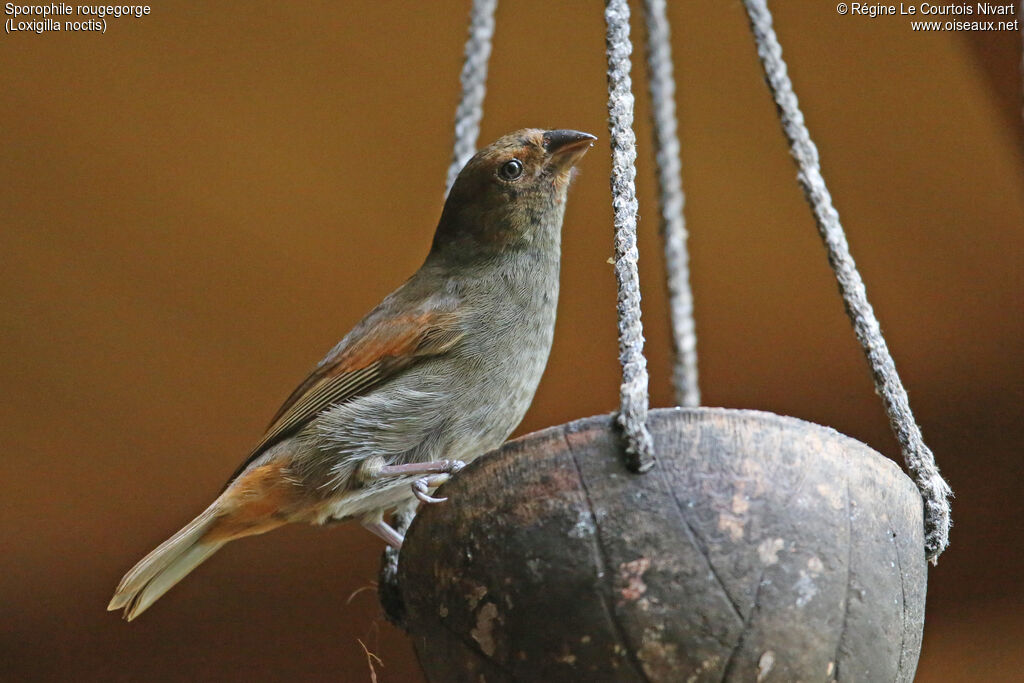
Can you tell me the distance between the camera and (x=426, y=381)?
282 centimetres

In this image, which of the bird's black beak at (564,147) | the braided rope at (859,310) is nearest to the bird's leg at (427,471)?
the braided rope at (859,310)

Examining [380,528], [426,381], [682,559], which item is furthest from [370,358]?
[682,559]

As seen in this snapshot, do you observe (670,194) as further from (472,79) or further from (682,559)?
(682,559)

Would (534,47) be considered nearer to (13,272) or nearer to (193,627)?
(13,272)

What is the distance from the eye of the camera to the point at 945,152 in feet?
14.9

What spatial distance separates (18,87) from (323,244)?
4.46 ft

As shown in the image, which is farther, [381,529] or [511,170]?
[511,170]

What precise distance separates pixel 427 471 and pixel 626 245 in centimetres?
84

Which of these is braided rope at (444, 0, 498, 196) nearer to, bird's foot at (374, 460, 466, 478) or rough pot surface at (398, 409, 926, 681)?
bird's foot at (374, 460, 466, 478)

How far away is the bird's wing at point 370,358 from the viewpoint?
288 cm

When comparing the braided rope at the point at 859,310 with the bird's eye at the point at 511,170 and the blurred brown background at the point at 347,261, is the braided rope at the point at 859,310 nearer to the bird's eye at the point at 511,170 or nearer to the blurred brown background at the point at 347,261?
the bird's eye at the point at 511,170

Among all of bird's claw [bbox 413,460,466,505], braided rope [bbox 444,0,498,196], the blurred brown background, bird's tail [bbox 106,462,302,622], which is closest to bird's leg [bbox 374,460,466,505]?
bird's claw [bbox 413,460,466,505]

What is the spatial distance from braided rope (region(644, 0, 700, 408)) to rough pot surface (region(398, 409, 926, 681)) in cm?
139

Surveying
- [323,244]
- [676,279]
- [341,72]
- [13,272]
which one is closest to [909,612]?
[676,279]
